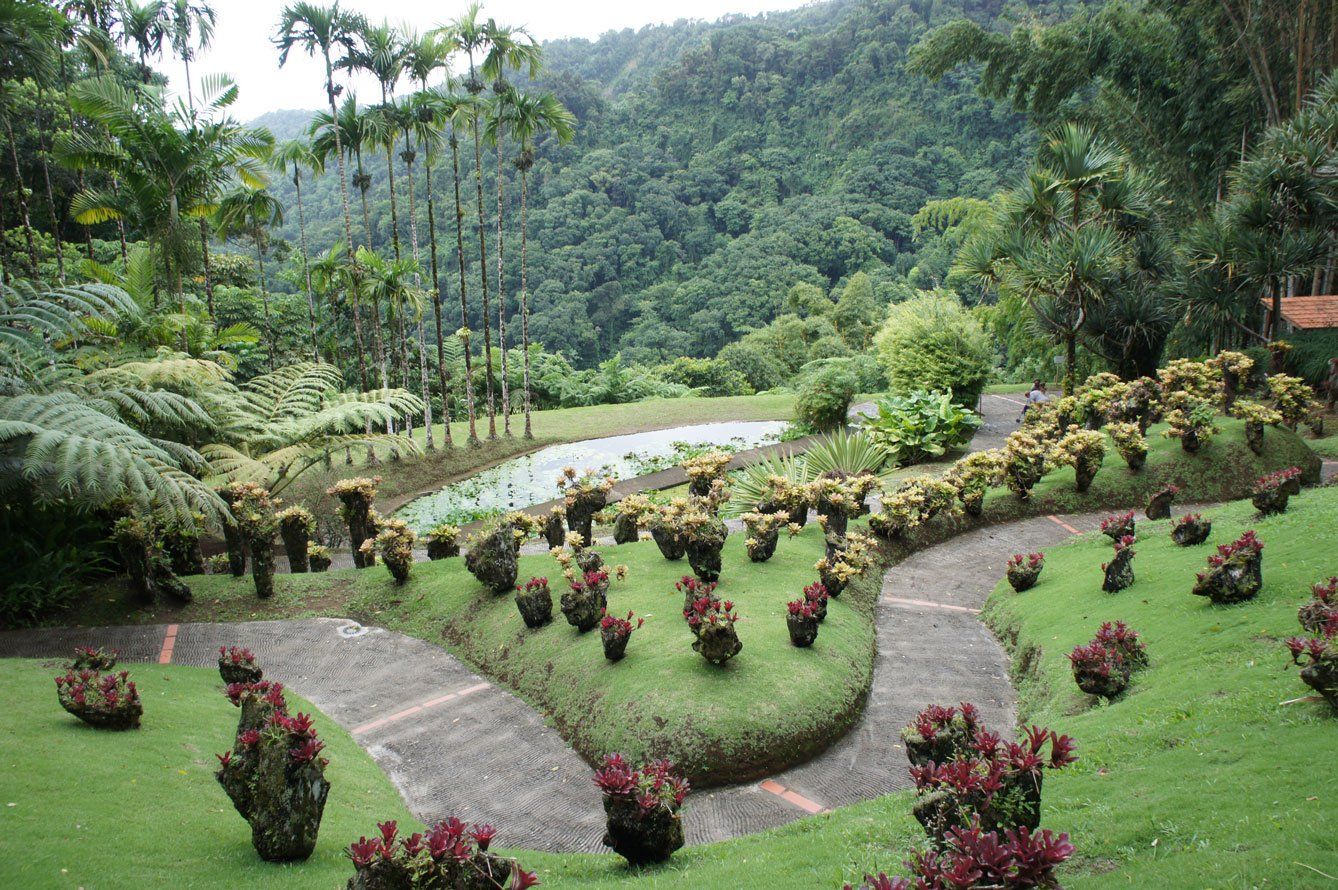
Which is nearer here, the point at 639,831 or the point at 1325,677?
the point at 1325,677

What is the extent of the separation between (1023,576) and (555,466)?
12.9m

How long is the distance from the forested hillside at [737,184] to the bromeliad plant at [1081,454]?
1371 inches

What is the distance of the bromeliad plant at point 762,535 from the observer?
9.78 m

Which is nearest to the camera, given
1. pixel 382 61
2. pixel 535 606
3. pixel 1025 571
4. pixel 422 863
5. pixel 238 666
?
pixel 422 863

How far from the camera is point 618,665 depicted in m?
7.27

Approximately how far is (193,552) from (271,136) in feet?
28.9

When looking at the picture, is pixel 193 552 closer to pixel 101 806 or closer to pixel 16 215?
pixel 101 806

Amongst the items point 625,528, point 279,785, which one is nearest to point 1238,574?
point 625,528

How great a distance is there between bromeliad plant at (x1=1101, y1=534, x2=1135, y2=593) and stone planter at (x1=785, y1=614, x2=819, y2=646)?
332 centimetres

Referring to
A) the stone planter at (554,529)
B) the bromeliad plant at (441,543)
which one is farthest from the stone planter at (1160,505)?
the bromeliad plant at (441,543)

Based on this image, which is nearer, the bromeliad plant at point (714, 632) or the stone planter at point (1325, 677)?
the stone planter at point (1325, 677)

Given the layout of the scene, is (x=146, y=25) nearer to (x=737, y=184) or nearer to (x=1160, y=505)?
(x=1160, y=505)

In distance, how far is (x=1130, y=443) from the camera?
40.9 ft

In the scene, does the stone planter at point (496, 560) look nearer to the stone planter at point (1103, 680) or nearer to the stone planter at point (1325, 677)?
the stone planter at point (1103, 680)
